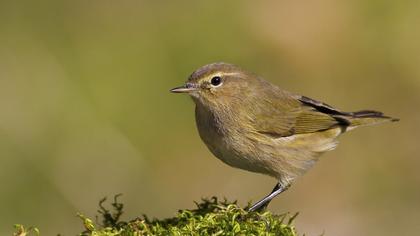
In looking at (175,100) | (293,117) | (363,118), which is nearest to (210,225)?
(293,117)

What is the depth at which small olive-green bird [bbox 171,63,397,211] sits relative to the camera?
7465 millimetres

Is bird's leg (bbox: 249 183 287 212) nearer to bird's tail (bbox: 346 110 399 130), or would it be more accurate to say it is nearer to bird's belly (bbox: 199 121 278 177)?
bird's belly (bbox: 199 121 278 177)

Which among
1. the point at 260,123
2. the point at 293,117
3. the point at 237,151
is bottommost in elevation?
the point at 237,151

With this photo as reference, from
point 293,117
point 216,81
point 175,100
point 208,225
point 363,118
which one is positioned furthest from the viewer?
point 175,100

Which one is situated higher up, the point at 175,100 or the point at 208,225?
the point at 175,100

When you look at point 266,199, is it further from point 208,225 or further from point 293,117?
point 208,225

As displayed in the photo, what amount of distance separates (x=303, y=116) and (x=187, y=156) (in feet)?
17.9

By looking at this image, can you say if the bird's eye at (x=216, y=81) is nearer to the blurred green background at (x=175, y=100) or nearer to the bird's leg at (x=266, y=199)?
the bird's leg at (x=266, y=199)

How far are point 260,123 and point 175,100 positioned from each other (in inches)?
230

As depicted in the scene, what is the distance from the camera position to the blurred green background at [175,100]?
11469 mm

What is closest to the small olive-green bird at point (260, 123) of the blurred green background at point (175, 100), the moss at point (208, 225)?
the moss at point (208, 225)

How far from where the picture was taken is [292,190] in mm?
12695

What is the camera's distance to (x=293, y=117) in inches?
318

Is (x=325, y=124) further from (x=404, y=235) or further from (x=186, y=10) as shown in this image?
(x=186, y=10)
